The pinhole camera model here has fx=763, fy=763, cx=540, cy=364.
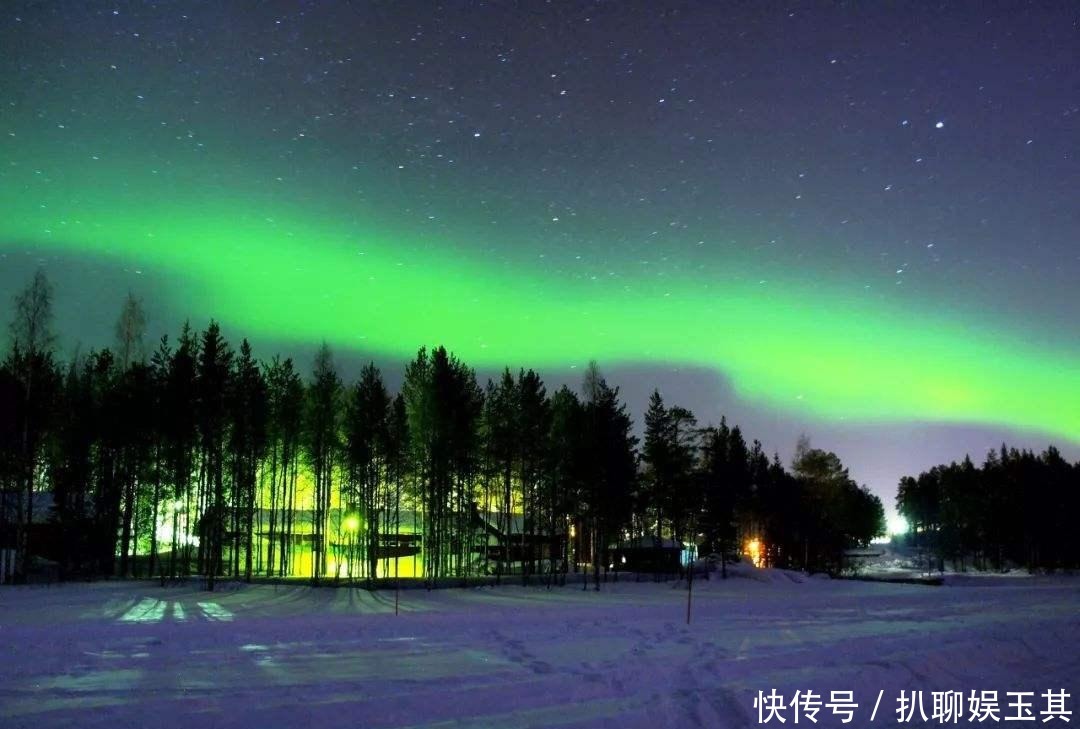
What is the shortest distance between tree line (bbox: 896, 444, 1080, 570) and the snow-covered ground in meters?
65.9

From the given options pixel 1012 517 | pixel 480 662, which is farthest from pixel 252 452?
pixel 1012 517

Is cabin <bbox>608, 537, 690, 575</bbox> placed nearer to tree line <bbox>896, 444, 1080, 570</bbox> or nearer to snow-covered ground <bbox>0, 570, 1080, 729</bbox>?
snow-covered ground <bbox>0, 570, 1080, 729</bbox>

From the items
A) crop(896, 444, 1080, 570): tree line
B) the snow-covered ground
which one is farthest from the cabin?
crop(896, 444, 1080, 570): tree line

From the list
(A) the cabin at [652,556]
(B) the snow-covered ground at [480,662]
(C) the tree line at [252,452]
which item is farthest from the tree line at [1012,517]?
(B) the snow-covered ground at [480,662]

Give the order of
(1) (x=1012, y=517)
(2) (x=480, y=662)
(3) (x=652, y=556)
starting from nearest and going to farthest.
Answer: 1. (2) (x=480, y=662)
2. (3) (x=652, y=556)
3. (1) (x=1012, y=517)

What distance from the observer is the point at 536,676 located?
1490cm

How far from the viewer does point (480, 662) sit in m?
16.4

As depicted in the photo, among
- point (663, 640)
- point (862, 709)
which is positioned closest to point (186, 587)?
point (663, 640)

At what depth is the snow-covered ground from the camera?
39.2 feet

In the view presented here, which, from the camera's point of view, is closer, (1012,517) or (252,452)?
(252,452)

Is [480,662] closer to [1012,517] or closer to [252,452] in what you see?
[252,452]

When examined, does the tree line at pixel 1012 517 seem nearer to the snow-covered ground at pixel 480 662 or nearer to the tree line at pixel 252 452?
the tree line at pixel 252 452

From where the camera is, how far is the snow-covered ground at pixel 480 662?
11953 mm

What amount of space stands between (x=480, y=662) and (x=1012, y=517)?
300 feet
